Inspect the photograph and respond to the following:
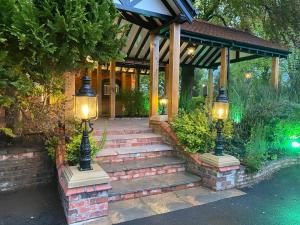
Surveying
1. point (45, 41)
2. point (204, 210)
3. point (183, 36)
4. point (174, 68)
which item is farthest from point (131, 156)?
point (183, 36)

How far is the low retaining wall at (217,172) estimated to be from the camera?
14.3 feet

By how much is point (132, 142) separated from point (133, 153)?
1.74 ft

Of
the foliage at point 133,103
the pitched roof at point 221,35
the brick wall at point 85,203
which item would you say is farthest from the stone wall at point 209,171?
the foliage at point 133,103

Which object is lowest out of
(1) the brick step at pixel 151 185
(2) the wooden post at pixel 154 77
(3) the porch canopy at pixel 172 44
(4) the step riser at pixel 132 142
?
(1) the brick step at pixel 151 185

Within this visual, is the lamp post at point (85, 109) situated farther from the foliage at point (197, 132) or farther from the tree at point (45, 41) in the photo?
the foliage at point (197, 132)

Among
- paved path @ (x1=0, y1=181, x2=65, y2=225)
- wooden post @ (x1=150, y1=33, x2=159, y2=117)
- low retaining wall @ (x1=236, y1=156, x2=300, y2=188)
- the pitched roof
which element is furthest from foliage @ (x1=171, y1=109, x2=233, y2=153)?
the pitched roof

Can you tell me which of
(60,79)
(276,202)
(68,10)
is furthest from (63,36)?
(276,202)

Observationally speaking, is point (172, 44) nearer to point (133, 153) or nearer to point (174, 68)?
point (174, 68)

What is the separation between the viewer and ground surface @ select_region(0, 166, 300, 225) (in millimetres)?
3293

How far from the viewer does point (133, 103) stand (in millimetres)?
10320

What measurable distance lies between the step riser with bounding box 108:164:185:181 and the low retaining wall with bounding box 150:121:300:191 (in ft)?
0.92

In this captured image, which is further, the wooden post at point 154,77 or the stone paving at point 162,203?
the wooden post at point 154,77

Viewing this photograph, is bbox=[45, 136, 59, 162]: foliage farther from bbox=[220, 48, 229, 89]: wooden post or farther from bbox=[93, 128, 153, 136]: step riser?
bbox=[220, 48, 229, 89]: wooden post

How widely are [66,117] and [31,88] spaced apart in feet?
2.77
